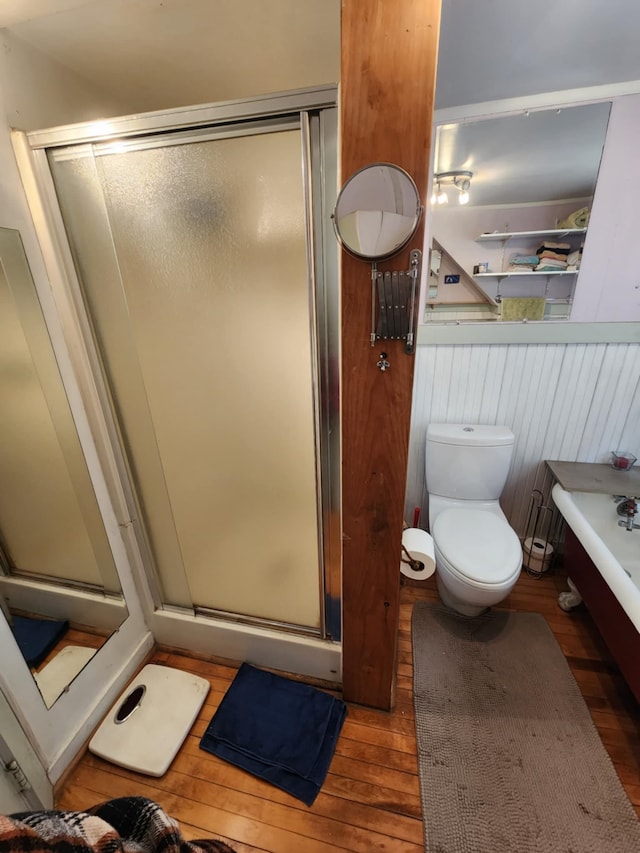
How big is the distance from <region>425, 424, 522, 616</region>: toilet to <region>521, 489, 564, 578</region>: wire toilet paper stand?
34 centimetres

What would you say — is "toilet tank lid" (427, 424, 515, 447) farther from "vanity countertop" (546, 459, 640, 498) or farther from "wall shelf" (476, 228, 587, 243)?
"wall shelf" (476, 228, 587, 243)

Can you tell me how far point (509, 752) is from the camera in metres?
1.22

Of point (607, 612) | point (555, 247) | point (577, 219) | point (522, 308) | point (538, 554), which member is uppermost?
point (577, 219)

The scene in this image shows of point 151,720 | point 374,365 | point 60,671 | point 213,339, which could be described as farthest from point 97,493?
point 374,365

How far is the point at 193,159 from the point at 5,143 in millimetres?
569

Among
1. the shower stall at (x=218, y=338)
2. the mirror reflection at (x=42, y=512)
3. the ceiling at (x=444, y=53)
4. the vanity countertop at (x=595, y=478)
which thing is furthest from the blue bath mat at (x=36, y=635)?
the vanity countertop at (x=595, y=478)

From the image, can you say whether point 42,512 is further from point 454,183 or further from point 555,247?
point 555,247

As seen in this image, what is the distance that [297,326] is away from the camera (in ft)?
3.43

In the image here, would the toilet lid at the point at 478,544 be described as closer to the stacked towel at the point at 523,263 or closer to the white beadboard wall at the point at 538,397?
the white beadboard wall at the point at 538,397

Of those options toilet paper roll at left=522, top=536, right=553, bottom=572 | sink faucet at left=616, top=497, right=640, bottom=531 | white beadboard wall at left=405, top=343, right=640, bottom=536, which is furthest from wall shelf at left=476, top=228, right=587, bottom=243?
toilet paper roll at left=522, top=536, right=553, bottom=572

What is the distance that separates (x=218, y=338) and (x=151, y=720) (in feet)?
4.87

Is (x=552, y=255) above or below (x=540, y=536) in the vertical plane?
above

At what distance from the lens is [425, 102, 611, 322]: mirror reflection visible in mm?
1509

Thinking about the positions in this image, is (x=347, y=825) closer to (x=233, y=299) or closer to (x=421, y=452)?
(x=421, y=452)
